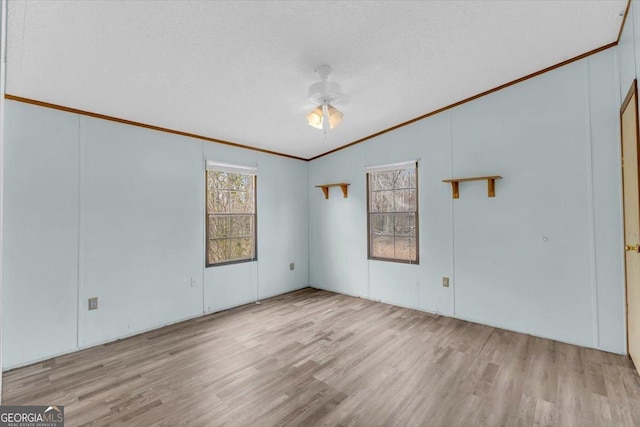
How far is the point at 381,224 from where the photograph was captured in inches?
192

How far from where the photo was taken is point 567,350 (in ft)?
10.4

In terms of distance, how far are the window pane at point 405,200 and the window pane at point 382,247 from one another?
48cm

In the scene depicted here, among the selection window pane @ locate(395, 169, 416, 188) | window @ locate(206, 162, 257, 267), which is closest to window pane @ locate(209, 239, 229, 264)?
window @ locate(206, 162, 257, 267)

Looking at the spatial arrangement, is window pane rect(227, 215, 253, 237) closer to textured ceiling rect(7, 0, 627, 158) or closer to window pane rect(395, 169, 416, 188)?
textured ceiling rect(7, 0, 627, 158)

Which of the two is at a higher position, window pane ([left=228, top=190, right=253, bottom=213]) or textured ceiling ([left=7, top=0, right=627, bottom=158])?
textured ceiling ([left=7, top=0, right=627, bottom=158])

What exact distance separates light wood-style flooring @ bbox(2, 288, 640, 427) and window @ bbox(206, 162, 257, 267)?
3.62 ft

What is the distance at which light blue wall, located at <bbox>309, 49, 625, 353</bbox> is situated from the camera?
3141 millimetres

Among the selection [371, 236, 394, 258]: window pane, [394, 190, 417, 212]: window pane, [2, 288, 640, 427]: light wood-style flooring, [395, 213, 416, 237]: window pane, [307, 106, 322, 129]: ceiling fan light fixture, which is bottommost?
[2, 288, 640, 427]: light wood-style flooring

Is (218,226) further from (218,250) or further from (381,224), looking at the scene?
(381,224)

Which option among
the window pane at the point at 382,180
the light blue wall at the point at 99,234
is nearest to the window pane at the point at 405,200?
the window pane at the point at 382,180

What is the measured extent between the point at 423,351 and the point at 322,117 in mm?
2457

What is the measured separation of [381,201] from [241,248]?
2.18 metres

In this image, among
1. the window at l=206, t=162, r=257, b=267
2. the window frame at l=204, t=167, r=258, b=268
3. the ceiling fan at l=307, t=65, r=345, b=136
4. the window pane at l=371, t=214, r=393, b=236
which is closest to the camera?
the ceiling fan at l=307, t=65, r=345, b=136

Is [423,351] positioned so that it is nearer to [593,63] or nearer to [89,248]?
Result: [593,63]
